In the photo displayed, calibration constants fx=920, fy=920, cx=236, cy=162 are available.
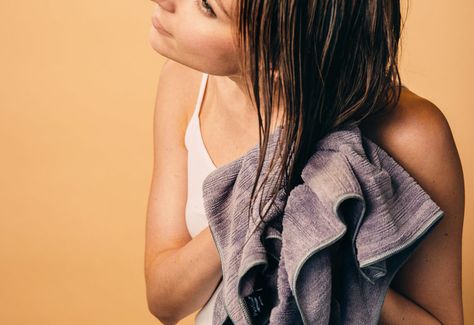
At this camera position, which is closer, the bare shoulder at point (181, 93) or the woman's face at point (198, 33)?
the woman's face at point (198, 33)

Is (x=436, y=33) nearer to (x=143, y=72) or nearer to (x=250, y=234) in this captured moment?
(x=143, y=72)

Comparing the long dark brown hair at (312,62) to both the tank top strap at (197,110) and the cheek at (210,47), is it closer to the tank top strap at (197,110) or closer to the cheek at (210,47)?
the cheek at (210,47)

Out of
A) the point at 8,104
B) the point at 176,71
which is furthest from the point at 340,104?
the point at 8,104

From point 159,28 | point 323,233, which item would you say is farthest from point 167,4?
point 323,233

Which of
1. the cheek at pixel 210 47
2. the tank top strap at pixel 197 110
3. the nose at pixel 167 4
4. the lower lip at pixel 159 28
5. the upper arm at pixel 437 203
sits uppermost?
the nose at pixel 167 4

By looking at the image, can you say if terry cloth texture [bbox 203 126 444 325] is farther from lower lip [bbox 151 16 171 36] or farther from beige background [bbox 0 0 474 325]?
beige background [bbox 0 0 474 325]

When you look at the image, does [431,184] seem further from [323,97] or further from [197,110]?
[197,110]

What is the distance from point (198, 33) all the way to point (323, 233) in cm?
23

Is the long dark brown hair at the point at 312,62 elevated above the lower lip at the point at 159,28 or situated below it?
below

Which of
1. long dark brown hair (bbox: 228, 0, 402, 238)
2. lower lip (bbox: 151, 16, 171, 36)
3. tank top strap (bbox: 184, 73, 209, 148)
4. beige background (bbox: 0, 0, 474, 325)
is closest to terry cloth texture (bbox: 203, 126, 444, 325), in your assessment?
long dark brown hair (bbox: 228, 0, 402, 238)

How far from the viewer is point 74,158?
2.02 meters

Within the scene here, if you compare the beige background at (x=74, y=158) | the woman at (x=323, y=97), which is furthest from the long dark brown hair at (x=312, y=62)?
the beige background at (x=74, y=158)

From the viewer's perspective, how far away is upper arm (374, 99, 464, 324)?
0.97 m

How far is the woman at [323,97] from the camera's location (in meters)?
0.89
